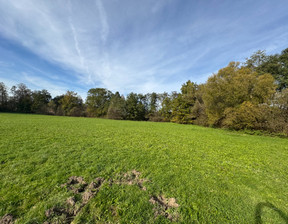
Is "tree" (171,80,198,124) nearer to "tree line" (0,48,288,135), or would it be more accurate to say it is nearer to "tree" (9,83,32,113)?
"tree line" (0,48,288,135)

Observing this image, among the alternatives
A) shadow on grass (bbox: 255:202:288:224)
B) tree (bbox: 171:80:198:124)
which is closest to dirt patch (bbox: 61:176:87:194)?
shadow on grass (bbox: 255:202:288:224)

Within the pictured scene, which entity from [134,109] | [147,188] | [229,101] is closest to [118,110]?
[134,109]

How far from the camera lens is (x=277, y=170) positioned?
4.52m

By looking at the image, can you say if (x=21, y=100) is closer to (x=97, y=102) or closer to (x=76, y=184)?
(x=97, y=102)

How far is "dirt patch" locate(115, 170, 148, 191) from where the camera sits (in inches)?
124

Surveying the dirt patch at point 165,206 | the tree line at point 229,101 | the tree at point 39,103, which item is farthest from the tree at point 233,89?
the tree at point 39,103

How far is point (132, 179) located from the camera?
3.36 m

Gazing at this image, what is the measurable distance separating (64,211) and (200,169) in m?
4.24

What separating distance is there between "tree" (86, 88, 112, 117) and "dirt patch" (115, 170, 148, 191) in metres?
47.3

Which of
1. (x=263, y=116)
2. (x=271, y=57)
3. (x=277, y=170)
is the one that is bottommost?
(x=277, y=170)

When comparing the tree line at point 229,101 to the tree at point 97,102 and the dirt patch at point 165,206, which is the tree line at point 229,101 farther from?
the dirt patch at point 165,206

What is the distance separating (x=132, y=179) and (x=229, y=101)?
1850cm

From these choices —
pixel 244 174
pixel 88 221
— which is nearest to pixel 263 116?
pixel 244 174

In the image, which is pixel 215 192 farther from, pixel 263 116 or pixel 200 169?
pixel 263 116
